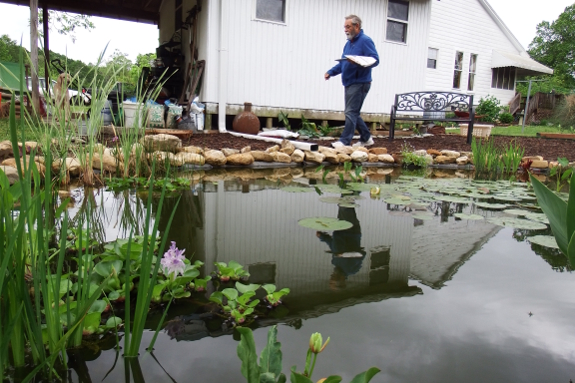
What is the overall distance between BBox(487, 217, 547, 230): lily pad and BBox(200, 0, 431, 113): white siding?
18.6 ft

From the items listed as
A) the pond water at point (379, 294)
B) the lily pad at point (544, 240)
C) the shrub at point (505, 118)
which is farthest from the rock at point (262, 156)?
the shrub at point (505, 118)

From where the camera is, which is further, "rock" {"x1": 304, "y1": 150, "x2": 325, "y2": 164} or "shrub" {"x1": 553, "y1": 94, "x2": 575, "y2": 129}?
"shrub" {"x1": 553, "y1": 94, "x2": 575, "y2": 129}

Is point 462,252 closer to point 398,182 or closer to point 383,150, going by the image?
point 398,182

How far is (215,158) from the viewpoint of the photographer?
4.45 metres

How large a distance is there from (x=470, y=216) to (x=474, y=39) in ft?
54.9

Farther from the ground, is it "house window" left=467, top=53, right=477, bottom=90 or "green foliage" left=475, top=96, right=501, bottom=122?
"house window" left=467, top=53, right=477, bottom=90

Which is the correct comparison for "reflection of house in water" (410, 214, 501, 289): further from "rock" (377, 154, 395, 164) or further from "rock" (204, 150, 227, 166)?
"rock" (377, 154, 395, 164)

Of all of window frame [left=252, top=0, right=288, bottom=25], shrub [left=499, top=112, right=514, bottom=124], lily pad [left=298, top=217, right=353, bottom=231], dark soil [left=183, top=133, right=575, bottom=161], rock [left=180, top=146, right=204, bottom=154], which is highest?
window frame [left=252, top=0, right=288, bottom=25]

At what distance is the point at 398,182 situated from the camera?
402 cm

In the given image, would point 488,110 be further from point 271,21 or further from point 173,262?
point 173,262

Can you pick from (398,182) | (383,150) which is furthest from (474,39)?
(398,182)

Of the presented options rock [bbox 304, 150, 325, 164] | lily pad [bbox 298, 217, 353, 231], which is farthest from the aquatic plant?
rock [bbox 304, 150, 325, 164]

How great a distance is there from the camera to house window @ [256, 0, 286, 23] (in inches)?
304

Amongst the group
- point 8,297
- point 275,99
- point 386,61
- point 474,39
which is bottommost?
point 8,297
